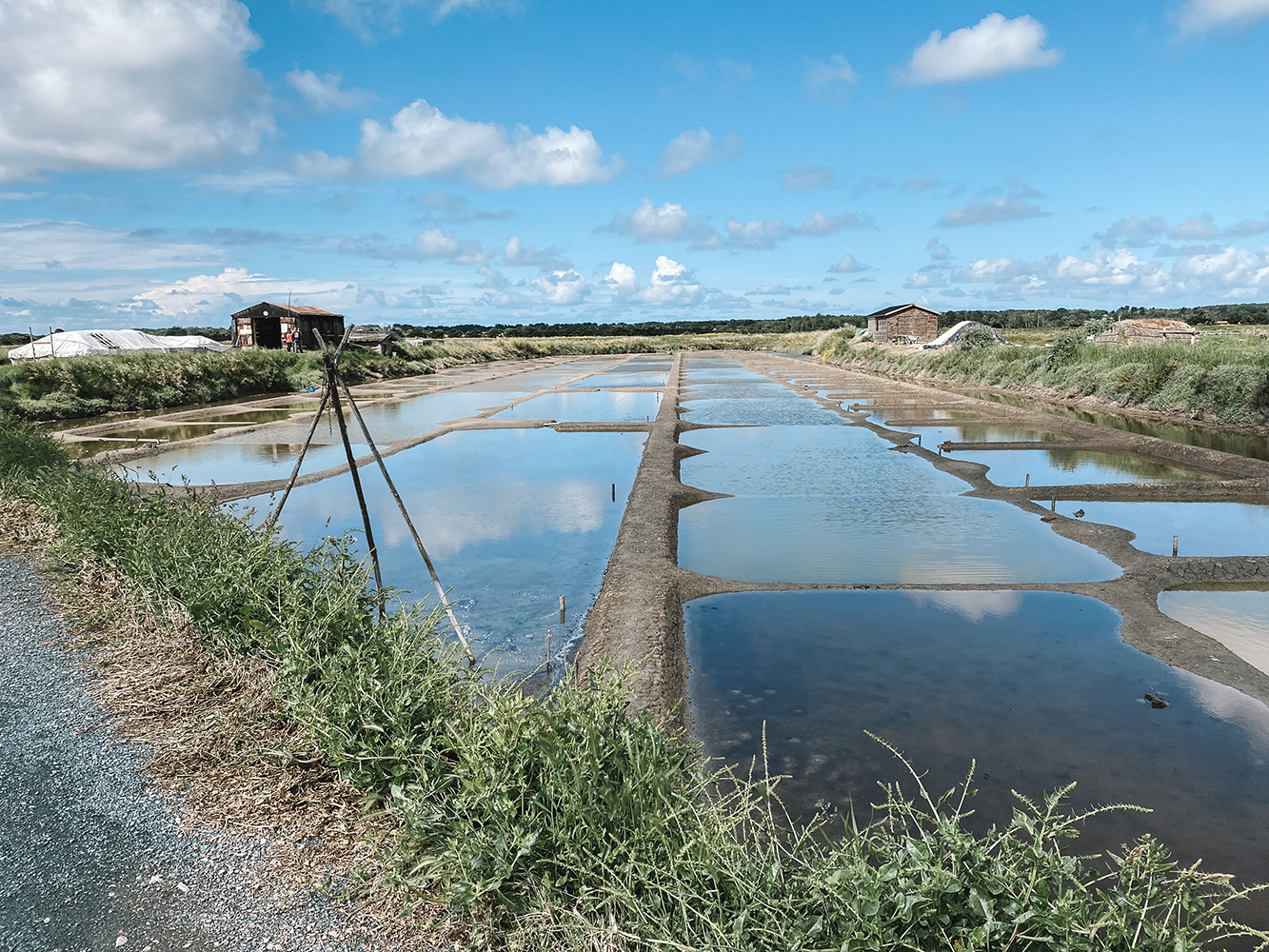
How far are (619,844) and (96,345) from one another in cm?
3594

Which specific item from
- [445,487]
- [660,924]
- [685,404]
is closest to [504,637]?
[660,924]

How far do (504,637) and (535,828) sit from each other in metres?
3.00

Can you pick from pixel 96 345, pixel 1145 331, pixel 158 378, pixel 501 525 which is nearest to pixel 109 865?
pixel 501 525

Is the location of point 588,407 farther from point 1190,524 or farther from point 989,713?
point 989,713

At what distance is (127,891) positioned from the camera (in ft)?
7.96

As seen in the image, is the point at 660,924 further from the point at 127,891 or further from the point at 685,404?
the point at 685,404

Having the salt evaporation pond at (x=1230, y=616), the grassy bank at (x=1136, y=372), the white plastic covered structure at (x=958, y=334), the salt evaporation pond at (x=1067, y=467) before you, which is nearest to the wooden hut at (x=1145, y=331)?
the white plastic covered structure at (x=958, y=334)

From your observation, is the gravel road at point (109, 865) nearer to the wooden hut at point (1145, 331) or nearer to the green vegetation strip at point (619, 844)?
the green vegetation strip at point (619, 844)

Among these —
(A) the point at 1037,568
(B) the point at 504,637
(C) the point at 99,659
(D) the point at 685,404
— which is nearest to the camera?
(C) the point at 99,659

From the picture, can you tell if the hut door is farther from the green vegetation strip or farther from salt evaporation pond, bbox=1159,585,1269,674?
salt evaporation pond, bbox=1159,585,1269,674

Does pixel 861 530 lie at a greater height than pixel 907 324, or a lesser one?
lesser

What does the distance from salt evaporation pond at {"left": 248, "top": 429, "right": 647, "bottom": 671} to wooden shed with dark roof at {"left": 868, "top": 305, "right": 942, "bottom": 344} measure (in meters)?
33.1

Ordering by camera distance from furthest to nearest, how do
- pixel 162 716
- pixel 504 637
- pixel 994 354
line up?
pixel 994 354 < pixel 504 637 < pixel 162 716

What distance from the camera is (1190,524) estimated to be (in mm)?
8438
